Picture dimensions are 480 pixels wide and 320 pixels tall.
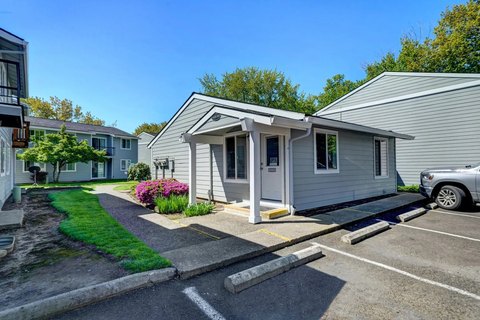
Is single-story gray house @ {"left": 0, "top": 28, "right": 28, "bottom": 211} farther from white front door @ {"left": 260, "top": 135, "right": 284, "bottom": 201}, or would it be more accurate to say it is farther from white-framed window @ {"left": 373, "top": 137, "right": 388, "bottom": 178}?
white-framed window @ {"left": 373, "top": 137, "right": 388, "bottom": 178}

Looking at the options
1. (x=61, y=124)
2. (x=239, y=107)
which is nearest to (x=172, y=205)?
(x=239, y=107)

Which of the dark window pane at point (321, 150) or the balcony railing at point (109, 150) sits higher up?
the balcony railing at point (109, 150)

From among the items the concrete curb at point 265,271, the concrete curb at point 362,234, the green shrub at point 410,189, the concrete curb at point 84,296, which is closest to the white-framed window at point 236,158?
A: the concrete curb at point 362,234

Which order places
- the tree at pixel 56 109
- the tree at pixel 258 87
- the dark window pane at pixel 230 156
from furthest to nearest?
the tree at pixel 56 109, the tree at pixel 258 87, the dark window pane at pixel 230 156

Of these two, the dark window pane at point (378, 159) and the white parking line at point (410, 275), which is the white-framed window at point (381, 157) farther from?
the white parking line at point (410, 275)

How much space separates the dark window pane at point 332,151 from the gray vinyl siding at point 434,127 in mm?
7144

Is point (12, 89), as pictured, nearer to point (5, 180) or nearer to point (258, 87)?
point (5, 180)

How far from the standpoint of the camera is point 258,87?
1155 inches

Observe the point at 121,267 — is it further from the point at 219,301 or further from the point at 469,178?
the point at 469,178

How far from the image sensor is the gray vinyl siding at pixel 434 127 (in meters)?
10.4

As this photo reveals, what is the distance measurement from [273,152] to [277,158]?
26cm

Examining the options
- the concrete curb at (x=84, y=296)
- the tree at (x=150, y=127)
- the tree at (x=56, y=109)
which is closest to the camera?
the concrete curb at (x=84, y=296)

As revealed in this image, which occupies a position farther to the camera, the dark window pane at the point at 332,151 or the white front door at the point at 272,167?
the dark window pane at the point at 332,151

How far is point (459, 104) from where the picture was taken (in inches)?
422
